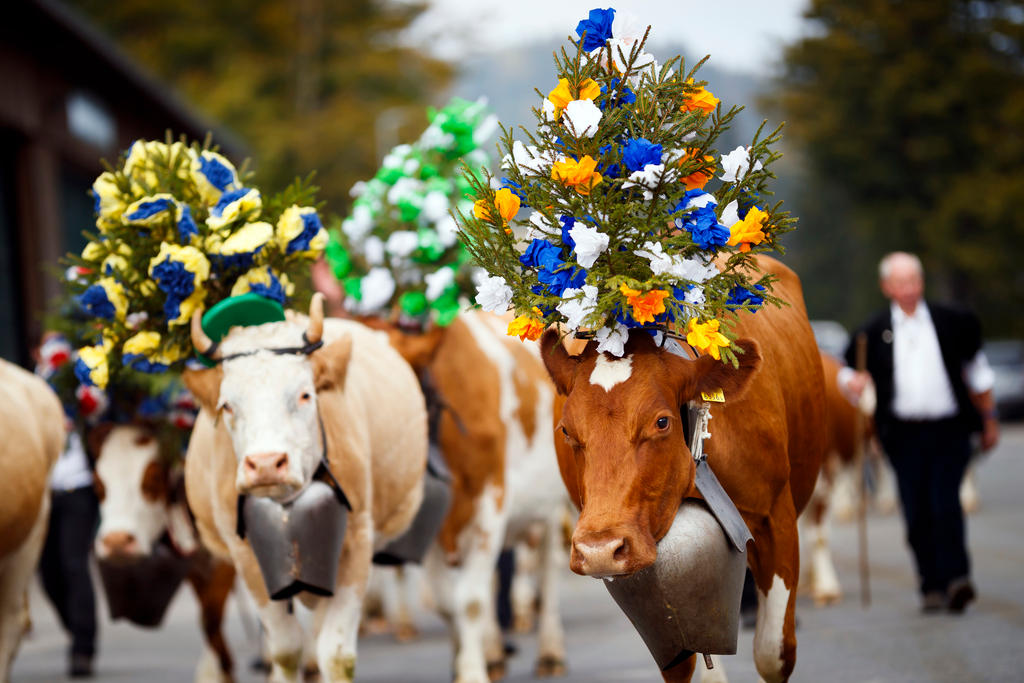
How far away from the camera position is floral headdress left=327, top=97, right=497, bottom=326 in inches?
318

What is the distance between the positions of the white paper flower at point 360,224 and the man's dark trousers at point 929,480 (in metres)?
4.05

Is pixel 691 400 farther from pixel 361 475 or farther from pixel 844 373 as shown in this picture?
pixel 844 373

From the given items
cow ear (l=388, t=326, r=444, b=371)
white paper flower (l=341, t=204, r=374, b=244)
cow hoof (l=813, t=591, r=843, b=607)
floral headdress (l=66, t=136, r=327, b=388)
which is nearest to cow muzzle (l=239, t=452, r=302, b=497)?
floral headdress (l=66, t=136, r=327, b=388)

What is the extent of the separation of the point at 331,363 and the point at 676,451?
79.6 inches

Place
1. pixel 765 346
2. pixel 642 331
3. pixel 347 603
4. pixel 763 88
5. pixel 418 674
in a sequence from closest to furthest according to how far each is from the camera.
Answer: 1. pixel 642 331
2. pixel 765 346
3. pixel 347 603
4. pixel 418 674
5. pixel 763 88

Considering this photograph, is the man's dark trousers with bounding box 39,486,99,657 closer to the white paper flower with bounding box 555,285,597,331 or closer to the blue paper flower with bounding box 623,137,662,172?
the white paper flower with bounding box 555,285,597,331

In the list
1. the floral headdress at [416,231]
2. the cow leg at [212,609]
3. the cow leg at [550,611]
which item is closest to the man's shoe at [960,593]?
the cow leg at [550,611]

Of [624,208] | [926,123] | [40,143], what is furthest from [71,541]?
[926,123]

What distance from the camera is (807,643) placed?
8570mm

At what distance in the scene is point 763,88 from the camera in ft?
133

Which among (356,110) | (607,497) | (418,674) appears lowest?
(418,674)

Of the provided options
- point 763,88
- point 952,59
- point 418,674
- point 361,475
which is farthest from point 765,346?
point 763,88

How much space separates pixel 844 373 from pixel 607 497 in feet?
19.1

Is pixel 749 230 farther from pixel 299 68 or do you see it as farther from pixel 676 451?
pixel 299 68
